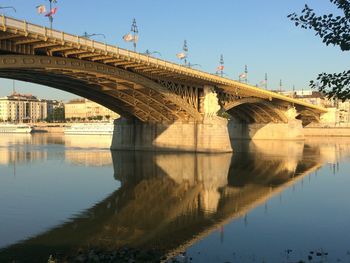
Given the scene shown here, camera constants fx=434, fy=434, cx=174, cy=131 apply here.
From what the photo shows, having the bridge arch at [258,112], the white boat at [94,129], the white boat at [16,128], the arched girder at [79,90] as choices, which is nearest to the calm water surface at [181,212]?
the arched girder at [79,90]

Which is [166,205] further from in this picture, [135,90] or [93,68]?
[135,90]

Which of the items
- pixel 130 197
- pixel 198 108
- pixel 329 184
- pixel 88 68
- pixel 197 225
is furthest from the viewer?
pixel 198 108

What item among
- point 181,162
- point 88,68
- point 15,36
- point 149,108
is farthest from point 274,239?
point 149,108

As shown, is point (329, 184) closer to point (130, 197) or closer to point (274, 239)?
point (130, 197)

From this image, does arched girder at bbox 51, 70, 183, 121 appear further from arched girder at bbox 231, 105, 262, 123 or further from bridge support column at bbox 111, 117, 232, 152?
arched girder at bbox 231, 105, 262, 123

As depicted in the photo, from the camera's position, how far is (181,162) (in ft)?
179

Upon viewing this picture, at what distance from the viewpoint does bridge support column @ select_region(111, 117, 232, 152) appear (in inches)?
2606

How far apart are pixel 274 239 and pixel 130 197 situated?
545 inches

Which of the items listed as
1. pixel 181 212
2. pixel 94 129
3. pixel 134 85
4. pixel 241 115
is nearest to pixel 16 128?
pixel 94 129

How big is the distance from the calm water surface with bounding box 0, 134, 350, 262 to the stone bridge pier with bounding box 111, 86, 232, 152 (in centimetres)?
1801

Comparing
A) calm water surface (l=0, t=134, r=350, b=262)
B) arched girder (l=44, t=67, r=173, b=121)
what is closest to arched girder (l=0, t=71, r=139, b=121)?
arched girder (l=44, t=67, r=173, b=121)

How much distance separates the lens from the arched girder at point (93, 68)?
113ft

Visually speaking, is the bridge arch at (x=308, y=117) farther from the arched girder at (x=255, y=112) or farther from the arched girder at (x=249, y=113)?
the arched girder at (x=249, y=113)

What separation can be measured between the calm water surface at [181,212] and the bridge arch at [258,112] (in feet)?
169
